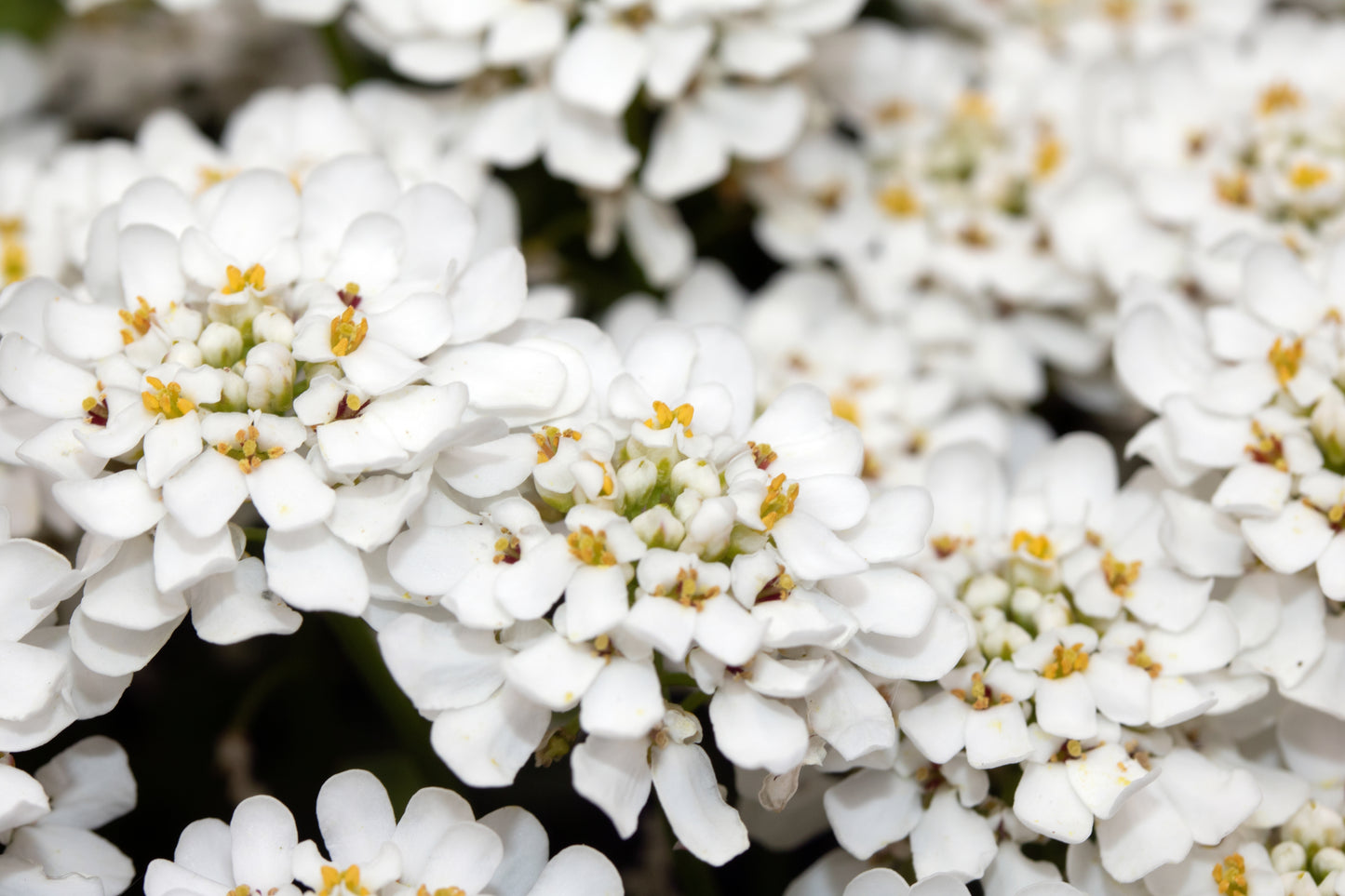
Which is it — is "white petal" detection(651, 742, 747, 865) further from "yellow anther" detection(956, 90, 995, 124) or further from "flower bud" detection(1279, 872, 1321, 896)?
"yellow anther" detection(956, 90, 995, 124)

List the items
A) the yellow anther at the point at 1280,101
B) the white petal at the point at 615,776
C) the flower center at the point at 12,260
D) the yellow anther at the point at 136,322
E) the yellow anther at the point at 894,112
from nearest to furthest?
the white petal at the point at 615,776
the yellow anther at the point at 136,322
the flower center at the point at 12,260
the yellow anther at the point at 1280,101
the yellow anther at the point at 894,112

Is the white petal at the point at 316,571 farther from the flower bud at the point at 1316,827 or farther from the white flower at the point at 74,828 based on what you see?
the flower bud at the point at 1316,827

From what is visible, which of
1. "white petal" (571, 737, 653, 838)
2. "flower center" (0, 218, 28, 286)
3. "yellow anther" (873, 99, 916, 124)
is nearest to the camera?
"white petal" (571, 737, 653, 838)

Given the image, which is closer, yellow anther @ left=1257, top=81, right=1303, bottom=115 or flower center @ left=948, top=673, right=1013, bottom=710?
Answer: flower center @ left=948, top=673, right=1013, bottom=710

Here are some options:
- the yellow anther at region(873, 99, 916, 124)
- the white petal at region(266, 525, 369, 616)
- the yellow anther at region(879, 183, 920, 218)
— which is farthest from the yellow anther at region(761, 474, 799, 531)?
the yellow anther at region(873, 99, 916, 124)

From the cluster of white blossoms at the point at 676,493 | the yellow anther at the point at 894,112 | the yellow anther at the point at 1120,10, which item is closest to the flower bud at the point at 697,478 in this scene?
the cluster of white blossoms at the point at 676,493
